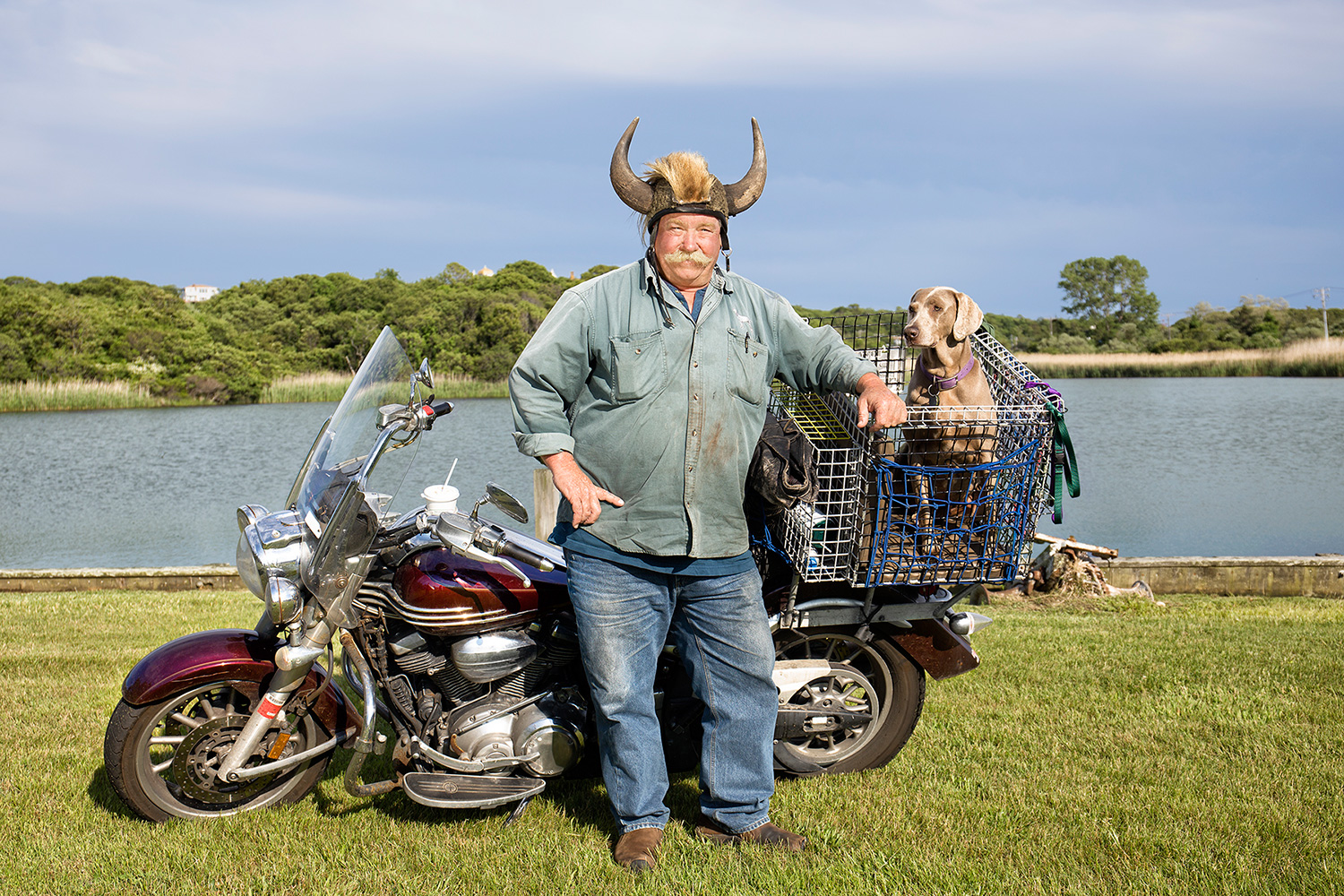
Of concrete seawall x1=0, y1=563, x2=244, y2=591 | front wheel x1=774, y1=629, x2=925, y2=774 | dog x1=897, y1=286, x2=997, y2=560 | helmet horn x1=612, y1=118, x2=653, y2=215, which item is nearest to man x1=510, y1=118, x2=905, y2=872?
helmet horn x1=612, y1=118, x2=653, y2=215

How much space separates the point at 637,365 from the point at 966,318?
1393mm

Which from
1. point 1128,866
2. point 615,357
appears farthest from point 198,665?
point 1128,866

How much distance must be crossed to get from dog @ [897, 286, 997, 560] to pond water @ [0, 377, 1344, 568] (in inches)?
70.2

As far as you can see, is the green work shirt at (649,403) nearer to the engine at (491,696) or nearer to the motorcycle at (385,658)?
the motorcycle at (385,658)

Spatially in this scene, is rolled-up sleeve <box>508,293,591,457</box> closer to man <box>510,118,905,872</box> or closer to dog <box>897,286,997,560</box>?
man <box>510,118,905,872</box>

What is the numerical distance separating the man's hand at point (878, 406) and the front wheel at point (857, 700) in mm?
980

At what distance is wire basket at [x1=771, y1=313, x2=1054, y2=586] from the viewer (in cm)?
293

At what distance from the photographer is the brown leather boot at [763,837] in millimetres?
2945

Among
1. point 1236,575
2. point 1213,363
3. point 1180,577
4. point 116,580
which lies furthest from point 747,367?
point 1213,363

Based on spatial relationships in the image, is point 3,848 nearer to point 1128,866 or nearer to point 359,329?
point 1128,866

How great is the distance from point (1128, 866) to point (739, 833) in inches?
44.8

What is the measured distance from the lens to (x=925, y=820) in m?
3.13

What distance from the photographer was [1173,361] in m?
41.8

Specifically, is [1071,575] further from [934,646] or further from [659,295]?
[659,295]
